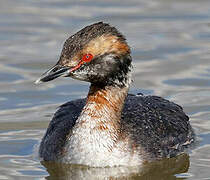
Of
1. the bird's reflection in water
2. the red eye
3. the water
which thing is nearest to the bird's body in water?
the red eye

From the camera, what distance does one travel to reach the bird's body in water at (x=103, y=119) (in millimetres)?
12508

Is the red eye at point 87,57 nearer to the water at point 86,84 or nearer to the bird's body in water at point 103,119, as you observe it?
the bird's body in water at point 103,119

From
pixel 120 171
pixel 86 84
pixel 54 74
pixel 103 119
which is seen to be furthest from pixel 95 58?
pixel 86 84

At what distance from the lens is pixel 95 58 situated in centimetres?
1255

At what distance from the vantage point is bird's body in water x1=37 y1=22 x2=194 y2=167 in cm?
1251

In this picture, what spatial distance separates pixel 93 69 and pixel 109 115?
98 cm

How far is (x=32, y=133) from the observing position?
14.8 meters

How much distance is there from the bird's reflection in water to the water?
2 centimetres

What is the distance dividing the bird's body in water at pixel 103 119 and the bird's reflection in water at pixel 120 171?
114 millimetres

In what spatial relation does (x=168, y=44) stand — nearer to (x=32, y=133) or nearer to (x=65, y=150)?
(x=32, y=133)

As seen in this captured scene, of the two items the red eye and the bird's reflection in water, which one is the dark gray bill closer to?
the red eye

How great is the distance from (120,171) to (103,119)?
866 mm

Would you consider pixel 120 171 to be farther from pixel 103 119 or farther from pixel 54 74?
pixel 54 74

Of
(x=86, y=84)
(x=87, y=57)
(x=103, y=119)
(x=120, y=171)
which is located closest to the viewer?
(x=87, y=57)
